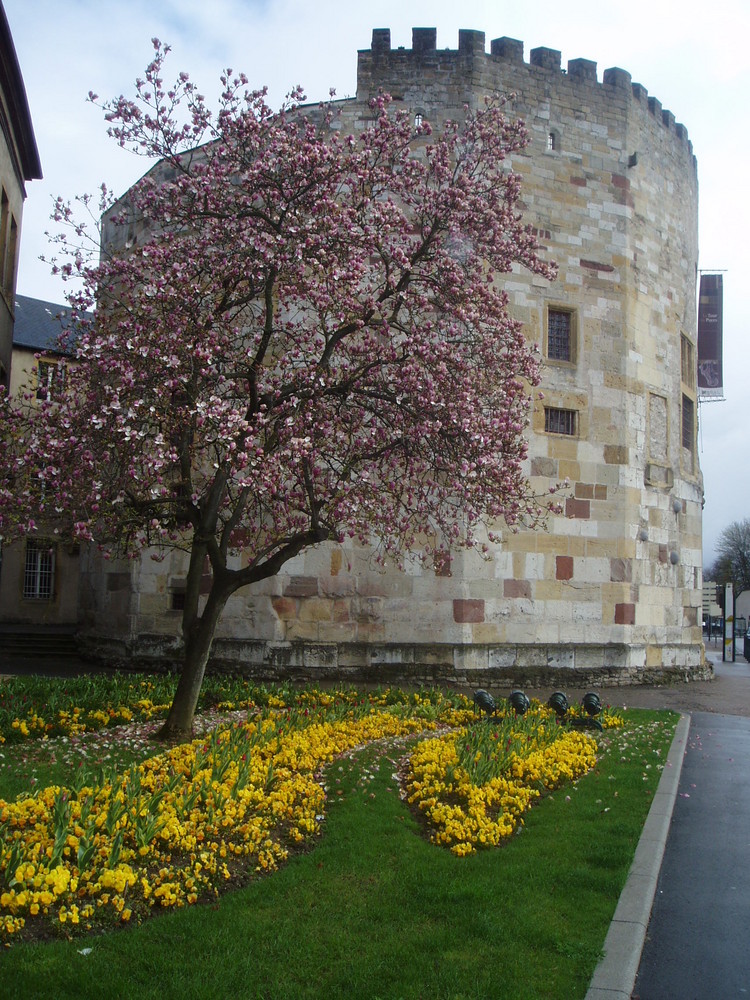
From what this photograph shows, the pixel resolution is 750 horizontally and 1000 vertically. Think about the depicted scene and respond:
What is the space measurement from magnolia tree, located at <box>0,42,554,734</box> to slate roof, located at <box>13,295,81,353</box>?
77.5 feet

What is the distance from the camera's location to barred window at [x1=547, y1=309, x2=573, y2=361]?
61.2 feet

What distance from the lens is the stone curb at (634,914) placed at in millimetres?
4707

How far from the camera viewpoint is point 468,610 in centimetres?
1702

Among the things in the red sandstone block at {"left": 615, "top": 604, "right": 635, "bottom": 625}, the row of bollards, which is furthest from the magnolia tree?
the red sandstone block at {"left": 615, "top": 604, "right": 635, "bottom": 625}

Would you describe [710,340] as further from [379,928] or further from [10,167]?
[379,928]

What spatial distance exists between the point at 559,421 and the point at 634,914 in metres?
13.7

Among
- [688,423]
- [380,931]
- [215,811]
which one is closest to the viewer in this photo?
[380,931]

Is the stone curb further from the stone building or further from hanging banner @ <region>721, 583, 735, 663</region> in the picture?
hanging banner @ <region>721, 583, 735, 663</region>

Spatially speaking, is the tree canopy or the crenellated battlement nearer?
the crenellated battlement

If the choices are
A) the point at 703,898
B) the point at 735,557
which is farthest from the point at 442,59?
the point at 735,557

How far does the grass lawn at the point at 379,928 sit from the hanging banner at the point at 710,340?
1879cm

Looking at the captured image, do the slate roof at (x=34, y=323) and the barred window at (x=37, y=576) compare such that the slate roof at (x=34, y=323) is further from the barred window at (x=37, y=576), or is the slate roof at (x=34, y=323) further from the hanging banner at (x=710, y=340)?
the hanging banner at (x=710, y=340)

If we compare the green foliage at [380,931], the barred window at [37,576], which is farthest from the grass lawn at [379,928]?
the barred window at [37,576]

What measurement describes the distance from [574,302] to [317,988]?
53.0ft
